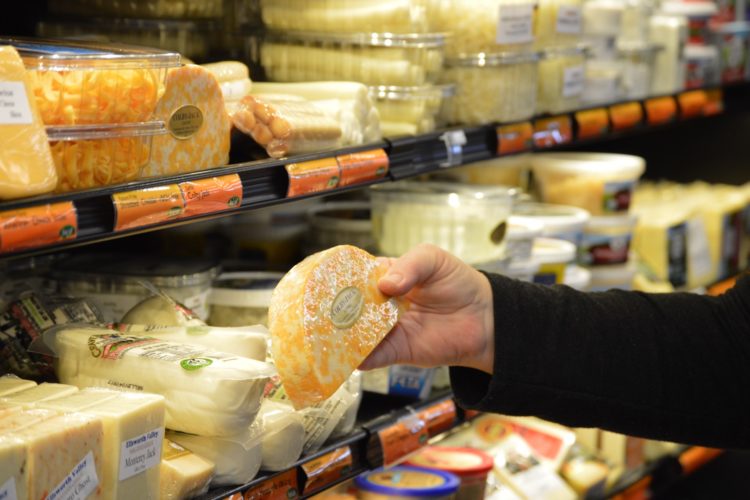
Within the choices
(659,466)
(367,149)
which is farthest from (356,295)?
(659,466)

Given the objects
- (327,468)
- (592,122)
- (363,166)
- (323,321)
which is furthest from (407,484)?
(592,122)

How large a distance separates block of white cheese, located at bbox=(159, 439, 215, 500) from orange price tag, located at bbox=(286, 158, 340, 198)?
46cm

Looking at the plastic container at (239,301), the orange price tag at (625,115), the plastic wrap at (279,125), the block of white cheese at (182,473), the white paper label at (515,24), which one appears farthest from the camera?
the orange price tag at (625,115)

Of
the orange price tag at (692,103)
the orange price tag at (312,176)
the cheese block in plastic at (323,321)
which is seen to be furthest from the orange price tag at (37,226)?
the orange price tag at (692,103)

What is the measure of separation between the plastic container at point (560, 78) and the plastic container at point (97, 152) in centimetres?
141

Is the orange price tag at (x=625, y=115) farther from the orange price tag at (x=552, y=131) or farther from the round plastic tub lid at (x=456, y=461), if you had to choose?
the round plastic tub lid at (x=456, y=461)

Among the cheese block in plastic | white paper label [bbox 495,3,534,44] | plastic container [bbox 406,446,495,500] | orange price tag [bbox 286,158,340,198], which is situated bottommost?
plastic container [bbox 406,446,495,500]

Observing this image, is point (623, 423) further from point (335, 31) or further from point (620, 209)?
point (620, 209)

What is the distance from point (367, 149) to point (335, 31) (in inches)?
15.1

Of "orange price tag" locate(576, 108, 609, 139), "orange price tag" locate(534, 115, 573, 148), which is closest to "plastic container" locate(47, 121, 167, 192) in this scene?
"orange price tag" locate(534, 115, 573, 148)

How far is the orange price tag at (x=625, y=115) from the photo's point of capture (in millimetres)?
2922

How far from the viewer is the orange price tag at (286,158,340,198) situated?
1.70 m

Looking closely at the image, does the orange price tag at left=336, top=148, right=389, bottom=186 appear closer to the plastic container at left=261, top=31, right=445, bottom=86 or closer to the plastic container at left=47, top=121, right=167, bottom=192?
the plastic container at left=261, top=31, right=445, bottom=86

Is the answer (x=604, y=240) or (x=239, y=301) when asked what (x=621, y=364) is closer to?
(x=239, y=301)
